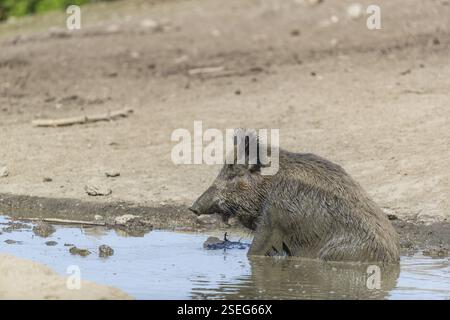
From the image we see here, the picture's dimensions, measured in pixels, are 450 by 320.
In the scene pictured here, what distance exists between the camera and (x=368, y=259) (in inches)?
408

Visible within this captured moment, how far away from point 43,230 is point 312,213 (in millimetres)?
3046

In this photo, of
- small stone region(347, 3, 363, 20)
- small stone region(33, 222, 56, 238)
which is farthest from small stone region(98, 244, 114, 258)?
small stone region(347, 3, 363, 20)

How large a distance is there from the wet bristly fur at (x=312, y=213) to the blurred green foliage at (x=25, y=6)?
18821 millimetres

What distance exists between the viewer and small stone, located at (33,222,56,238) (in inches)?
474

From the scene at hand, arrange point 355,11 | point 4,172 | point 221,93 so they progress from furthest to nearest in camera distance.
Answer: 1. point 355,11
2. point 221,93
3. point 4,172

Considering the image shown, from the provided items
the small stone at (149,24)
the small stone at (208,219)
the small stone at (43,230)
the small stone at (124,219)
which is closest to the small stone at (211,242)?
the small stone at (208,219)

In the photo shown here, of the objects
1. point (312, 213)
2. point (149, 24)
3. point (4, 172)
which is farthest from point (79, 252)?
point (149, 24)

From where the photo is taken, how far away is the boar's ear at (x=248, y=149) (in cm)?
1088

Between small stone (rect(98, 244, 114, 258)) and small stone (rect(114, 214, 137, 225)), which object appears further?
small stone (rect(114, 214, 137, 225))

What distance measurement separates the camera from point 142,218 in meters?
12.9

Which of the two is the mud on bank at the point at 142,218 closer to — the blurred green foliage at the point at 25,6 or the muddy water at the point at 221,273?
the muddy water at the point at 221,273

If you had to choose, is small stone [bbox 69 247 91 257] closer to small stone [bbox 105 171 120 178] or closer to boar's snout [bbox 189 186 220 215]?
boar's snout [bbox 189 186 220 215]

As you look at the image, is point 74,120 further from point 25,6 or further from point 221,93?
point 25,6

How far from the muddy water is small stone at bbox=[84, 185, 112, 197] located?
1.94 meters
